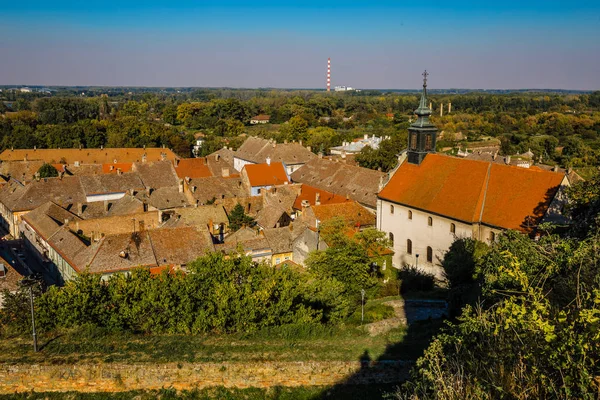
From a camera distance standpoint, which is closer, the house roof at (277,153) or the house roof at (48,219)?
the house roof at (48,219)

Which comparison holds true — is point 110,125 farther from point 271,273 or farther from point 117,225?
point 271,273

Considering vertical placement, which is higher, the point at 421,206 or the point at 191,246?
the point at 421,206

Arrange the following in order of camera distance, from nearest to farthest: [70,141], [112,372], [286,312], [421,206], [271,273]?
[112,372]
[286,312]
[271,273]
[421,206]
[70,141]

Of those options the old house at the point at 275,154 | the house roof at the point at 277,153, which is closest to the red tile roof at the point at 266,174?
the old house at the point at 275,154

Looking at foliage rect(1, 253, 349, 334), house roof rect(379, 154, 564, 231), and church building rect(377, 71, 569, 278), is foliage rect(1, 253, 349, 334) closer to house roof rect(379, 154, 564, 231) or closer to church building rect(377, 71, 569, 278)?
church building rect(377, 71, 569, 278)

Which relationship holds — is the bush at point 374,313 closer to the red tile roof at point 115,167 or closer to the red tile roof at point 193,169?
the red tile roof at point 193,169

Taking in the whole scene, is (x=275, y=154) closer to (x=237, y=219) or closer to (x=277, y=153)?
(x=277, y=153)

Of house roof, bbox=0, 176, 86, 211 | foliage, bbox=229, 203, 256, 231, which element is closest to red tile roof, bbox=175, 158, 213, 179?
house roof, bbox=0, 176, 86, 211

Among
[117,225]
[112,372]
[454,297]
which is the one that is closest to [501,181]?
[454,297]
